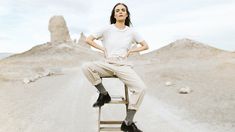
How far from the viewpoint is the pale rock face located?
112 m

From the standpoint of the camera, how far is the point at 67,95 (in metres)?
18.9

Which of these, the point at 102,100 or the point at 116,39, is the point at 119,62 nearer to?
the point at 116,39

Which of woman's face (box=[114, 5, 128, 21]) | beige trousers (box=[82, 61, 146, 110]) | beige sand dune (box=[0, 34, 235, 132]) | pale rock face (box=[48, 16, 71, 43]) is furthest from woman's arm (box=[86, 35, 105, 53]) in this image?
pale rock face (box=[48, 16, 71, 43])

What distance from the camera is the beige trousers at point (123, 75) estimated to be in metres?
8.01

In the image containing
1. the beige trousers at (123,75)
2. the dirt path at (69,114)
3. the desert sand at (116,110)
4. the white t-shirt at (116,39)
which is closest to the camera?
the beige trousers at (123,75)

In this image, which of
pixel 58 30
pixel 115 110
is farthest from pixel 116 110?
pixel 58 30

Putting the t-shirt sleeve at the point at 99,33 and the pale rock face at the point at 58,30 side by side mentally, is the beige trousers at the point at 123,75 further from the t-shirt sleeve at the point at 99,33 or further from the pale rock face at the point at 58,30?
the pale rock face at the point at 58,30

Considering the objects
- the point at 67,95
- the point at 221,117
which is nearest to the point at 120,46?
the point at 221,117

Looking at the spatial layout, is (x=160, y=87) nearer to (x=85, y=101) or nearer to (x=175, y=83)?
(x=175, y=83)

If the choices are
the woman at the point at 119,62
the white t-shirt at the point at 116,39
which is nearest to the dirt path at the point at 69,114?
the woman at the point at 119,62

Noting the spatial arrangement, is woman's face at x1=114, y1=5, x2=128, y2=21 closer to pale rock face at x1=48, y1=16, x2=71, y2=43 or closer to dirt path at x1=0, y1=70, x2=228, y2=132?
dirt path at x1=0, y1=70, x2=228, y2=132

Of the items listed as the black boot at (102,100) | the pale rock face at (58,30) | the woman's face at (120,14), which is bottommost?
the pale rock face at (58,30)

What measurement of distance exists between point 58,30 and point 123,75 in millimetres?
104892

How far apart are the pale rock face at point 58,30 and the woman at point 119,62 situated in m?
104
